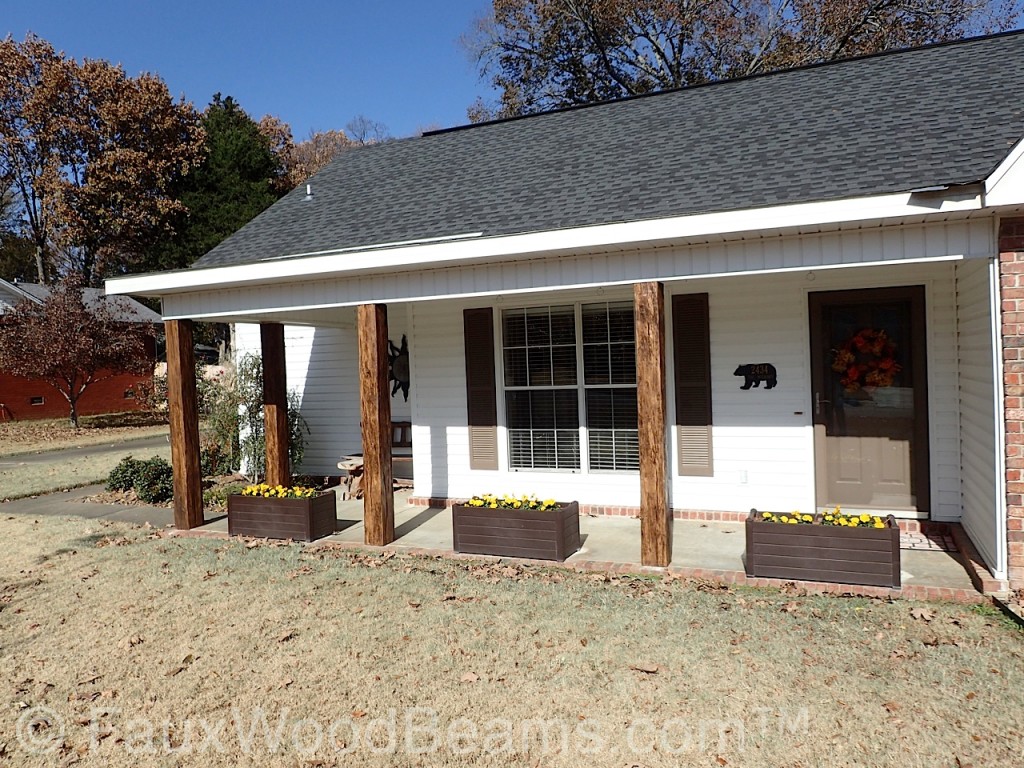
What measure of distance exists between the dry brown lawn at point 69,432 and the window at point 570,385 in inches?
545

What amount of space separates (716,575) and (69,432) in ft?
65.7

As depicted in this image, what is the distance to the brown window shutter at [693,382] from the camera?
7176 millimetres

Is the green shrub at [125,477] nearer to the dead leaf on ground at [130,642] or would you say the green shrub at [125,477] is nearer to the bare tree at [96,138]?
the dead leaf on ground at [130,642]

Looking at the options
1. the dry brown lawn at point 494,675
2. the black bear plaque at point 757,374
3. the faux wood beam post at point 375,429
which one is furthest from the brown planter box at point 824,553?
the faux wood beam post at point 375,429

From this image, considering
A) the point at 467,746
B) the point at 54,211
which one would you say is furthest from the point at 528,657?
the point at 54,211

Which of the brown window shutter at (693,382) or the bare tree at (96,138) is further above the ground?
the bare tree at (96,138)

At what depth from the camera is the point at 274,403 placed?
29.2 feet

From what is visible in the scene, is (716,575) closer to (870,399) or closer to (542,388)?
(870,399)

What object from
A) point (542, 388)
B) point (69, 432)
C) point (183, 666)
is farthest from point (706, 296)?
point (69, 432)

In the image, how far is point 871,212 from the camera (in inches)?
186

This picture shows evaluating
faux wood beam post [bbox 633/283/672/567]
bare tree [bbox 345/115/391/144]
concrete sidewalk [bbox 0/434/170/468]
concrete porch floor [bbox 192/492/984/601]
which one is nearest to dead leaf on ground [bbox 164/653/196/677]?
concrete porch floor [bbox 192/492/984/601]

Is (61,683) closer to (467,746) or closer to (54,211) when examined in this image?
(467,746)

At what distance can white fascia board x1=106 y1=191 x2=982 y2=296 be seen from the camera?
4.71m

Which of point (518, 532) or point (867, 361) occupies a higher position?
point (867, 361)
